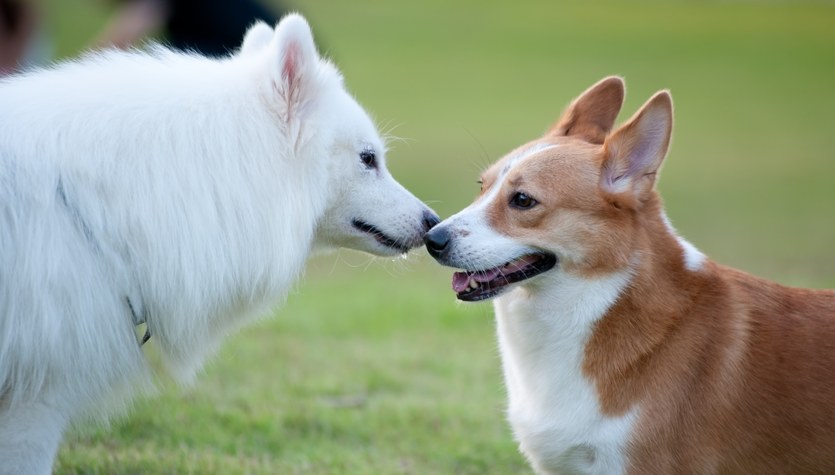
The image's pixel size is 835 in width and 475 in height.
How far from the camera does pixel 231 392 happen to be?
6.43 metres

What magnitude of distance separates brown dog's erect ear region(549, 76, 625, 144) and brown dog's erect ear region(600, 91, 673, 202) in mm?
596

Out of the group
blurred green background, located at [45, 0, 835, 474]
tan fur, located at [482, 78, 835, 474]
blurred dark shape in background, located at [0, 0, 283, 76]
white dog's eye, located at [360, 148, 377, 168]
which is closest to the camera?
tan fur, located at [482, 78, 835, 474]

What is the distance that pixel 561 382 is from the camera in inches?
163

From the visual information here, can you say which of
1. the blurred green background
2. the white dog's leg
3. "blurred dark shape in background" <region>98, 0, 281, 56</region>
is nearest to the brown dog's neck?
the blurred green background

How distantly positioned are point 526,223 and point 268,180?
1.11m

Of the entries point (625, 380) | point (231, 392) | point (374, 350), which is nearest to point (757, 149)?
point (374, 350)

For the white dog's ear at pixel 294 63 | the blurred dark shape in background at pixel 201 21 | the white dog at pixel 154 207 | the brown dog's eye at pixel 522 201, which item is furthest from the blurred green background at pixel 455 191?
the blurred dark shape in background at pixel 201 21

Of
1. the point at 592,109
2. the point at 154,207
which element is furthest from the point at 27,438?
the point at 592,109

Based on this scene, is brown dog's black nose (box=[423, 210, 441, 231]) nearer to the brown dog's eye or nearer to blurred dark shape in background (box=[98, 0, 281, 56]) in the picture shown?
the brown dog's eye

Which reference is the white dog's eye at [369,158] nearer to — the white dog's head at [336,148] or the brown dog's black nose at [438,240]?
the white dog's head at [336,148]

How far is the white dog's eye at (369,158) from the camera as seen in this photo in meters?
4.63

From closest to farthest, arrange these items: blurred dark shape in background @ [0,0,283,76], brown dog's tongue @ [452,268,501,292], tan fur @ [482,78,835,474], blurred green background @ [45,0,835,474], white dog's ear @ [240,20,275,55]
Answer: tan fur @ [482,78,835,474], brown dog's tongue @ [452,268,501,292], white dog's ear @ [240,20,275,55], blurred green background @ [45,0,835,474], blurred dark shape in background @ [0,0,283,76]

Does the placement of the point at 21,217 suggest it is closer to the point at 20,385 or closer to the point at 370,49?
the point at 20,385

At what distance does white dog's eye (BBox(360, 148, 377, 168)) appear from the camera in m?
4.63
